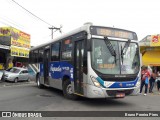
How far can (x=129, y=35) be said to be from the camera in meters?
12.3

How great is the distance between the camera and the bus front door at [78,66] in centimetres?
1191

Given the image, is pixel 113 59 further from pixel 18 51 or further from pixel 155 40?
pixel 18 51

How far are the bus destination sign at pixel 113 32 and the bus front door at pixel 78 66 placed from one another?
2.82ft

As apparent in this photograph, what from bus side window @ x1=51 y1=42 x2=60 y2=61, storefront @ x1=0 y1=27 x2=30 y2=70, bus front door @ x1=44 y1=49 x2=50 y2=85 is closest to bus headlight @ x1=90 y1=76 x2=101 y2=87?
bus side window @ x1=51 y1=42 x2=60 y2=61

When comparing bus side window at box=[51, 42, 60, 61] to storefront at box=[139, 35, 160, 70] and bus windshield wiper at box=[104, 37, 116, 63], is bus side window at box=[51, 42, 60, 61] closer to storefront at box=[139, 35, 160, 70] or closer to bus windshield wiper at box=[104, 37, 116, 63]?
bus windshield wiper at box=[104, 37, 116, 63]

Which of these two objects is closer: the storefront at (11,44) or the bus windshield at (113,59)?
Answer: the bus windshield at (113,59)

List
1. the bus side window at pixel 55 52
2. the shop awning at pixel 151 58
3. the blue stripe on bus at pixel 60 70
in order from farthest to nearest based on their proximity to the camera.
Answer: the shop awning at pixel 151 58, the bus side window at pixel 55 52, the blue stripe on bus at pixel 60 70

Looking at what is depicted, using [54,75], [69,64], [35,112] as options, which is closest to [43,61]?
[54,75]

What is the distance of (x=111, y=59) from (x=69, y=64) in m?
2.60

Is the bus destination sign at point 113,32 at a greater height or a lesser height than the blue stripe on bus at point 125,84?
greater

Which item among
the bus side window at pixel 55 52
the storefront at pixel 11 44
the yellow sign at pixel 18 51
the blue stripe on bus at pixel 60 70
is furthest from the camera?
the yellow sign at pixel 18 51

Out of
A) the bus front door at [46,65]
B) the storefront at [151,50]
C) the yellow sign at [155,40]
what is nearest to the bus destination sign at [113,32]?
the bus front door at [46,65]

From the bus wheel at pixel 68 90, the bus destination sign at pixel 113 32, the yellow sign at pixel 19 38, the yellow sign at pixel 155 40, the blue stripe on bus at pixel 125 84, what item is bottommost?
the bus wheel at pixel 68 90

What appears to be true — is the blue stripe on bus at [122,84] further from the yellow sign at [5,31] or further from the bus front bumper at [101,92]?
the yellow sign at [5,31]
